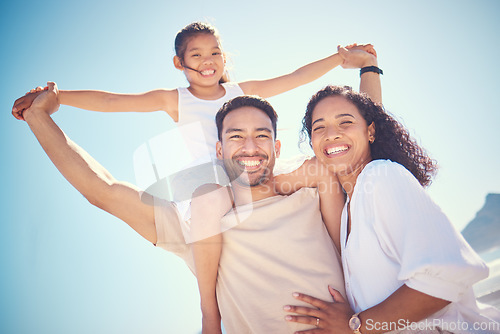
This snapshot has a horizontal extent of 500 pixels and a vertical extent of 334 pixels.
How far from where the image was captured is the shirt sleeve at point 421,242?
1914 millimetres

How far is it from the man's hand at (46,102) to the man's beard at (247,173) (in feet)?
6.73

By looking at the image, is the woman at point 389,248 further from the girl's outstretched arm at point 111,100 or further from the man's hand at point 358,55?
the girl's outstretched arm at point 111,100

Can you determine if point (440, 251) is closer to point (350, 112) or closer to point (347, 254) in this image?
point (347, 254)

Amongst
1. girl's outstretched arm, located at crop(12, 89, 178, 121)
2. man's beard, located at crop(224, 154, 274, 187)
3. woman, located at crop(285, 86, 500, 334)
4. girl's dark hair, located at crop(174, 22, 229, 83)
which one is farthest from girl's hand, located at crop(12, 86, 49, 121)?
woman, located at crop(285, 86, 500, 334)

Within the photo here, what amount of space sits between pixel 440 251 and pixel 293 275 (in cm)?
116

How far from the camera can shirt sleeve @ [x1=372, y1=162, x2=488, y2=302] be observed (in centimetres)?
191

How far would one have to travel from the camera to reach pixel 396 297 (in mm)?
2119

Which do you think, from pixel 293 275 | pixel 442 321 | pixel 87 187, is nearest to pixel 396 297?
pixel 442 321

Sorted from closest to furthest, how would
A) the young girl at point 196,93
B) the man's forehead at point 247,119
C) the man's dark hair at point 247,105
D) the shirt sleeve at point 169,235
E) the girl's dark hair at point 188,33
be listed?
the shirt sleeve at point 169,235 → the man's forehead at point 247,119 → the man's dark hair at point 247,105 → the young girl at point 196,93 → the girl's dark hair at point 188,33

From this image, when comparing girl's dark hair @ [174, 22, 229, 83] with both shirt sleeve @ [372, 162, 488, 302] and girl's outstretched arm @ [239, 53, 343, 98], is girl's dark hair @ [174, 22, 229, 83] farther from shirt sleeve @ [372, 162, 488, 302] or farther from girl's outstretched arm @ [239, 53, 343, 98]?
shirt sleeve @ [372, 162, 488, 302]

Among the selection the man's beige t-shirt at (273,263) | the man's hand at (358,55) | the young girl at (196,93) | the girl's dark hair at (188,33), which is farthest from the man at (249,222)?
the man's hand at (358,55)

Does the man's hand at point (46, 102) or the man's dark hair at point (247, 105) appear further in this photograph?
the man's dark hair at point (247, 105)

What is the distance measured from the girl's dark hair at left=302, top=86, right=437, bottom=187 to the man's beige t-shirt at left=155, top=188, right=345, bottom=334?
87 cm

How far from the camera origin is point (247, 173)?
10.5 ft
